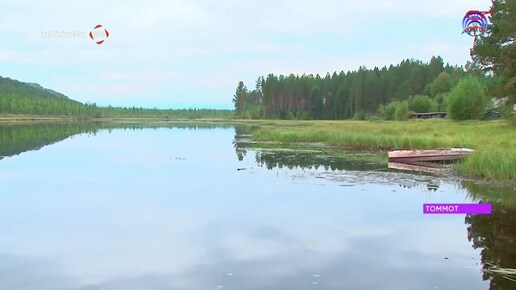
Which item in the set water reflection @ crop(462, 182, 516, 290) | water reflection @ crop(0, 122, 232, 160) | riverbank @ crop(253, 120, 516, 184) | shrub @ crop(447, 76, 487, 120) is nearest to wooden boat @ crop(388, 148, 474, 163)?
riverbank @ crop(253, 120, 516, 184)

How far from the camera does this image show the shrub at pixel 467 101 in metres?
68.4

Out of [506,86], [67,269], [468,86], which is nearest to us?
[67,269]

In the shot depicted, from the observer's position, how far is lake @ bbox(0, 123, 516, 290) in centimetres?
1041

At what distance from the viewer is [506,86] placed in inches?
1565

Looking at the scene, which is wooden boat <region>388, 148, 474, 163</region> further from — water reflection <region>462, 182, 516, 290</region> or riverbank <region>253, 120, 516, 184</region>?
water reflection <region>462, 182, 516, 290</region>

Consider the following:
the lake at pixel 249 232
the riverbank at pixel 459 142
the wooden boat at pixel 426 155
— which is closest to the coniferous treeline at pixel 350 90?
the riverbank at pixel 459 142

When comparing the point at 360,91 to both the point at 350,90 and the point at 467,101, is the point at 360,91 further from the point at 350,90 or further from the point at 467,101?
the point at 467,101

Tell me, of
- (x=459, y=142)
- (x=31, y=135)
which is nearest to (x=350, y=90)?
(x=31, y=135)

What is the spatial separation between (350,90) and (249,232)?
11758cm

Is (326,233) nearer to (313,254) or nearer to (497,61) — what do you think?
(313,254)

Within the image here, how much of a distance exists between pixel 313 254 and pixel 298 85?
13755 centimetres

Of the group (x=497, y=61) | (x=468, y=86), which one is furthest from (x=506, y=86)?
(x=468, y=86)

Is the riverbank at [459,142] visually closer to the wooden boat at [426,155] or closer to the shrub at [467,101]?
the wooden boat at [426,155]
